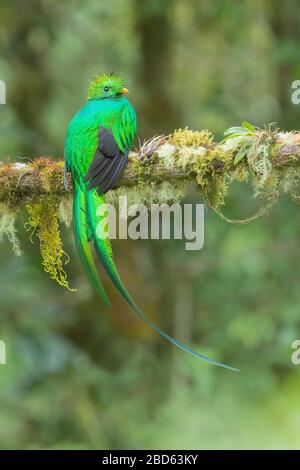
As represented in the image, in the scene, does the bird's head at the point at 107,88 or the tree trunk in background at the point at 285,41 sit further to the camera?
the tree trunk in background at the point at 285,41

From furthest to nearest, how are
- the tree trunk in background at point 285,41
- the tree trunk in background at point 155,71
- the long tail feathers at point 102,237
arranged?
the tree trunk in background at point 155,71, the tree trunk in background at point 285,41, the long tail feathers at point 102,237

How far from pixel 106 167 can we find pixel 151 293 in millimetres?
3819

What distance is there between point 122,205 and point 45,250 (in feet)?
1.28

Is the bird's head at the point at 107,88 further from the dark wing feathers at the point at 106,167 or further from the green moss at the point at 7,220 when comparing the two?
the green moss at the point at 7,220

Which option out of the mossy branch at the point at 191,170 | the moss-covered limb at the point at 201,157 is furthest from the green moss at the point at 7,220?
the moss-covered limb at the point at 201,157

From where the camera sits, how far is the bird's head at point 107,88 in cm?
292

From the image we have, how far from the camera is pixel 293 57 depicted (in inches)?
225

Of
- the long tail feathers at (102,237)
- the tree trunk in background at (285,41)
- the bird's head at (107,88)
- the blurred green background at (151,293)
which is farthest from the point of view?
the tree trunk in background at (285,41)

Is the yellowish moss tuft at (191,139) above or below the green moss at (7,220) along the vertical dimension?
above

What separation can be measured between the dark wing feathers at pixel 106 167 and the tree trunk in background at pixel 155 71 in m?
3.56

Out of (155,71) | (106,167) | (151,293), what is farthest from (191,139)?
(155,71)

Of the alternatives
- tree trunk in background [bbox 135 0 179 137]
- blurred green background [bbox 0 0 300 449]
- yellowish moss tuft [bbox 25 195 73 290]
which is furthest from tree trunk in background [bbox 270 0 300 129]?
yellowish moss tuft [bbox 25 195 73 290]

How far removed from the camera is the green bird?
257 cm
